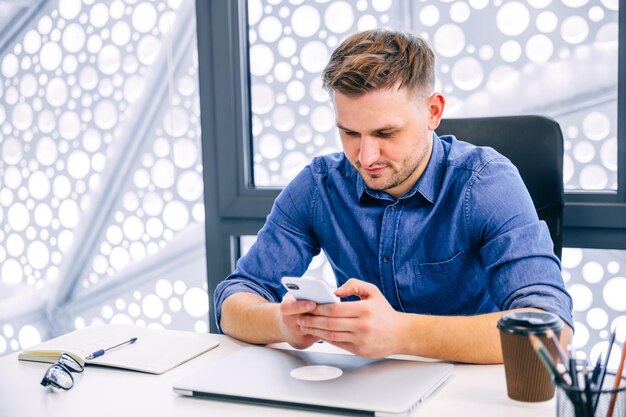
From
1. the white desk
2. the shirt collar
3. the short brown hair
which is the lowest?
the white desk

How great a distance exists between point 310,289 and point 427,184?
1.50ft

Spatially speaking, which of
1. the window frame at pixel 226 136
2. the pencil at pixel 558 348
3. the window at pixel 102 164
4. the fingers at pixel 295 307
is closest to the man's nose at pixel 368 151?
the fingers at pixel 295 307

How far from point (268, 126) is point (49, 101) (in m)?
0.90

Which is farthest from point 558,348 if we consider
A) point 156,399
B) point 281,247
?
point 281,247

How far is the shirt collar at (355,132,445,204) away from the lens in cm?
147

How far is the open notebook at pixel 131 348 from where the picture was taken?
4.06 feet

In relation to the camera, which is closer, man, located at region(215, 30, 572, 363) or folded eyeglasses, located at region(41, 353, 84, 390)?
folded eyeglasses, located at region(41, 353, 84, 390)

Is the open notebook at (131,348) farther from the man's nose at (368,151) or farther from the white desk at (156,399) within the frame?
the man's nose at (368,151)

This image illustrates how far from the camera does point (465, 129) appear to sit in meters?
1.68

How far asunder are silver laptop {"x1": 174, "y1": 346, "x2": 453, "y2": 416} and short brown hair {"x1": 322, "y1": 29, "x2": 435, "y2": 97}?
0.51m

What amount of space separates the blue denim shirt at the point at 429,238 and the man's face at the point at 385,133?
0.20 feet

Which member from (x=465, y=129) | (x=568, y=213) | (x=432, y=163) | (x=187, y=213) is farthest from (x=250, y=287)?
(x=187, y=213)

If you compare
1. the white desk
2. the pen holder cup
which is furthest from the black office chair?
the pen holder cup

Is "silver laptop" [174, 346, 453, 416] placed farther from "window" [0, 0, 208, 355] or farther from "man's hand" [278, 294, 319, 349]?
"window" [0, 0, 208, 355]
